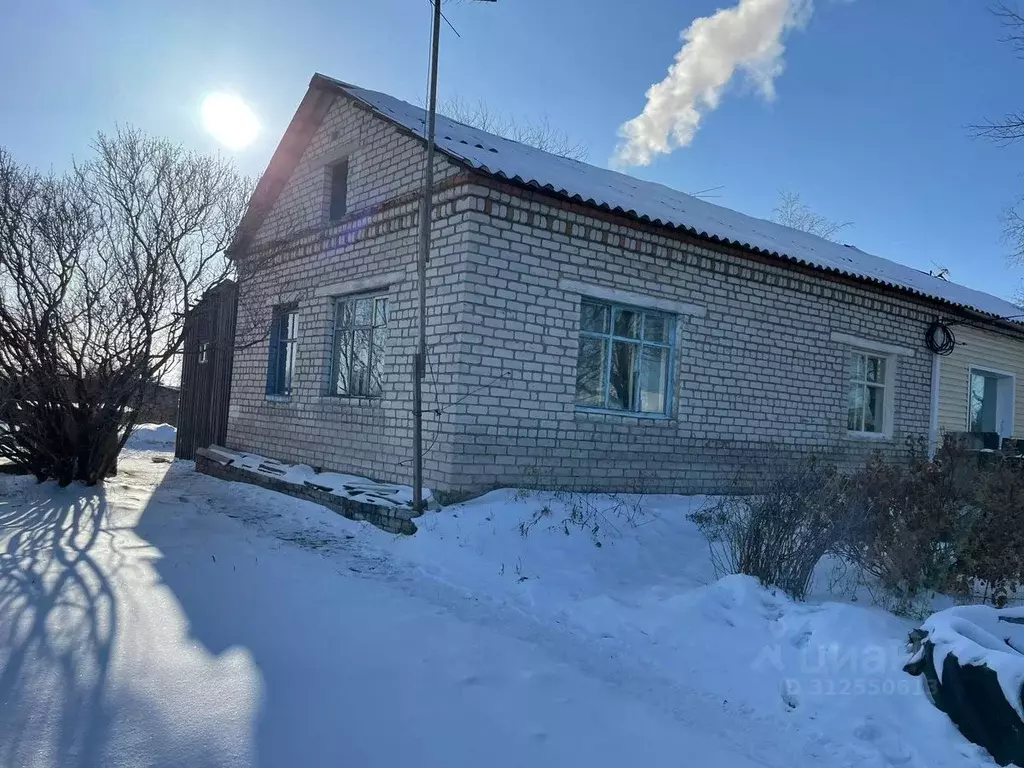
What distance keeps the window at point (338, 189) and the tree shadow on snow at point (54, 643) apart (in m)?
5.62

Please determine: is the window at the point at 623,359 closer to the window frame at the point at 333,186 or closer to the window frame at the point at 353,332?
the window frame at the point at 353,332

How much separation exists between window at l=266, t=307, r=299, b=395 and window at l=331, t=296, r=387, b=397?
1.67 metres

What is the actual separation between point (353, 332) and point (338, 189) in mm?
2611

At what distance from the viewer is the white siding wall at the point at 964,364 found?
12.7m

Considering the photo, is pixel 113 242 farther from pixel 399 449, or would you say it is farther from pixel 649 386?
pixel 649 386

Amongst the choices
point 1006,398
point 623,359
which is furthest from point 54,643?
point 1006,398

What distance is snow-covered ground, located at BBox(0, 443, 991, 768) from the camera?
3.11m

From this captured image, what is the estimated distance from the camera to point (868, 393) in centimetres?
1180

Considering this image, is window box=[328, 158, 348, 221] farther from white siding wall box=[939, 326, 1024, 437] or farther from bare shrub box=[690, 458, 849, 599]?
white siding wall box=[939, 326, 1024, 437]

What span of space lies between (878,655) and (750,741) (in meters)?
1.14

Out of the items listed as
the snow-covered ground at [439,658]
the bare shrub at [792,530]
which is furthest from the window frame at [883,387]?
the bare shrub at [792,530]

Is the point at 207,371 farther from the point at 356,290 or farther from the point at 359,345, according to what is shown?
the point at 356,290

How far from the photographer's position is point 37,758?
2.80 m

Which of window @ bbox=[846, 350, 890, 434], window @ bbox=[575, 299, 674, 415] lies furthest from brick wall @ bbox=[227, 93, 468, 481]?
window @ bbox=[846, 350, 890, 434]
